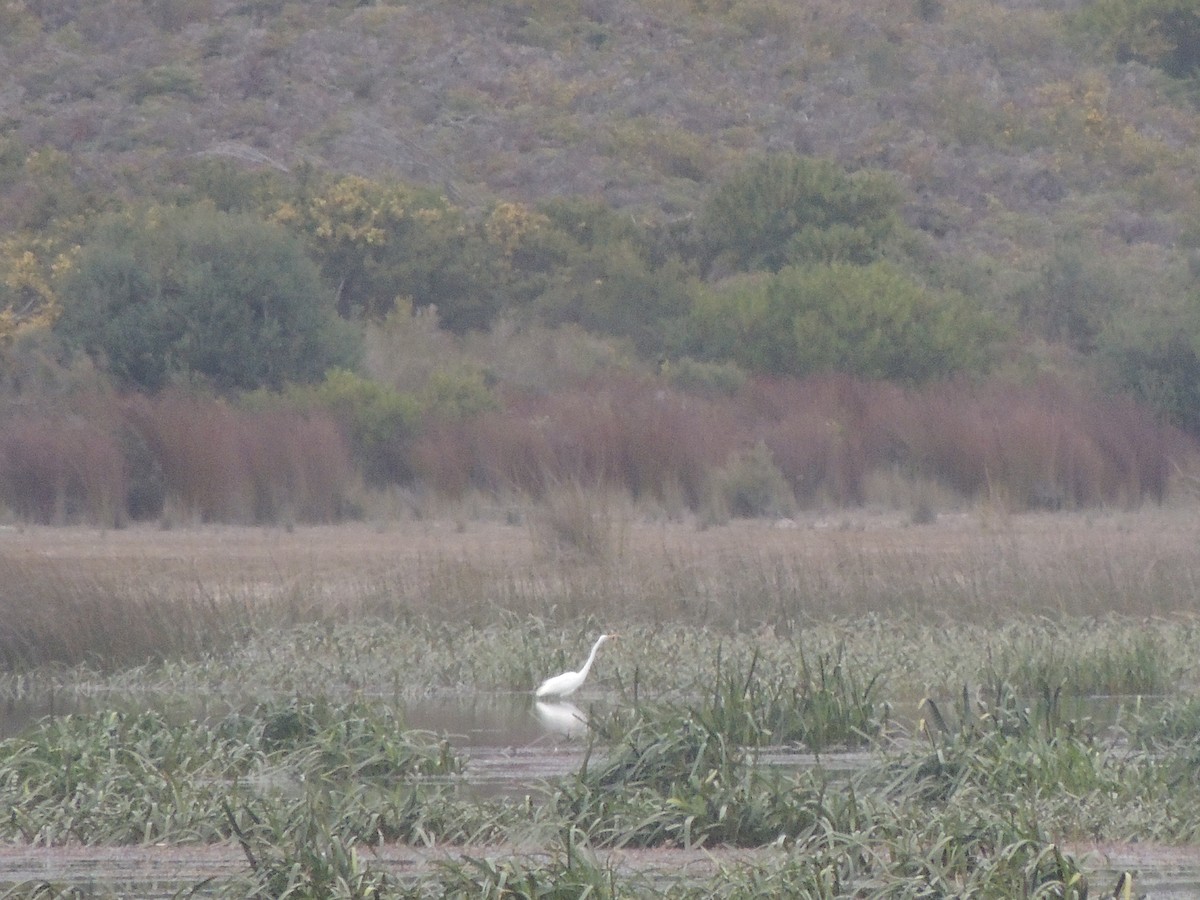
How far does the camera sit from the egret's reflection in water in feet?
37.9

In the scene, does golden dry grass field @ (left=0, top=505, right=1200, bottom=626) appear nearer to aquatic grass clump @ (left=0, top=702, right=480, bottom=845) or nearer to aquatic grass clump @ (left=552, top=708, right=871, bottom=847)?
aquatic grass clump @ (left=0, top=702, right=480, bottom=845)

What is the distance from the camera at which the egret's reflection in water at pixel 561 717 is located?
37.9ft

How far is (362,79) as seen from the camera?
167 ft

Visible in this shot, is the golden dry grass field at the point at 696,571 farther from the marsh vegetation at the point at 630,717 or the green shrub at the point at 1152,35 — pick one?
the green shrub at the point at 1152,35

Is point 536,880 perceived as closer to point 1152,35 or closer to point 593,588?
point 593,588

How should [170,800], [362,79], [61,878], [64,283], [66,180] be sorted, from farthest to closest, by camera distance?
1. [362,79]
2. [66,180]
3. [64,283]
4. [170,800]
5. [61,878]

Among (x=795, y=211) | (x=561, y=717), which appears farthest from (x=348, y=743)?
(x=795, y=211)

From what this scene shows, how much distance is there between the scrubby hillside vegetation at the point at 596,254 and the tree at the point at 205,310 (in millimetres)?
63

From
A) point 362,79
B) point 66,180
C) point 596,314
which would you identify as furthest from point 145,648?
point 362,79

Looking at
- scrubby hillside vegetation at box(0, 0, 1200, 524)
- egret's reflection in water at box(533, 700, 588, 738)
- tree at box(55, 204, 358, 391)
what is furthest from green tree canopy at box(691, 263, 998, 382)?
egret's reflection in water at box(533, 700, 588, 738)

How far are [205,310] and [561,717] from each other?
18430 mm

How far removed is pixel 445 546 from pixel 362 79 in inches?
1268

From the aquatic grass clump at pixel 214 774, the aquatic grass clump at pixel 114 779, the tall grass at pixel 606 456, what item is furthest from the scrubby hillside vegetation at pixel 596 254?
the aquatic grass clump at pixel 114 779

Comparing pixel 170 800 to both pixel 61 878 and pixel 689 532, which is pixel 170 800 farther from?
pixel 689 532
